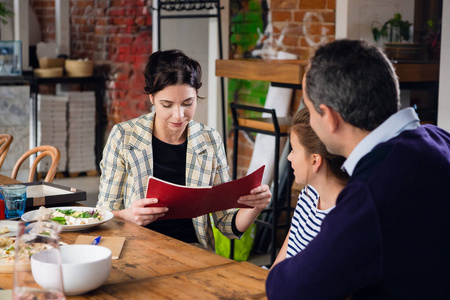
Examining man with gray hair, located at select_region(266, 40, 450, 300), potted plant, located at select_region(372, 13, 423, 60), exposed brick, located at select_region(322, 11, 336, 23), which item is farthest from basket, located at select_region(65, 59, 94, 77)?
man with gray hair, located at select_region(266, 40, 450, 300)

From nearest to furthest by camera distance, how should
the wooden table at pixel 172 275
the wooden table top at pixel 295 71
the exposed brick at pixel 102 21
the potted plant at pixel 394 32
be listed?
1. the wooden table at pixel 172 275
2. the wooden table top at pixel 295 71
3. the potted plant at pixel 394 32
4. the exposed brick at pixel 102 21

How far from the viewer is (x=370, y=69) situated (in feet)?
4.16

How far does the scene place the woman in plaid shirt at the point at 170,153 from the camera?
2.38 metres

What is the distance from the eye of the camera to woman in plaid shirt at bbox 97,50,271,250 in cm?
238

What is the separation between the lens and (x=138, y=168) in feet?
7.97

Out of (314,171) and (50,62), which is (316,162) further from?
(50,62)

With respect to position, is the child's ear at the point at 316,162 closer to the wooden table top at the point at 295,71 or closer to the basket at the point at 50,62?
the wooden table top at the point at 295,71

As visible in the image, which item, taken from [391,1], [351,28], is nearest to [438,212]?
[351,28]

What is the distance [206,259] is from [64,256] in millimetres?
421

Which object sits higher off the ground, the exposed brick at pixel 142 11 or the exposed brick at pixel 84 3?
the exposed brick at pixel 84 3

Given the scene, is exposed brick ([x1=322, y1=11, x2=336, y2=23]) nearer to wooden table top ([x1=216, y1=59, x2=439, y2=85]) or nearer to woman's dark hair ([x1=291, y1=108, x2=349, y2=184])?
wooden table top ([x1=216, y1=59, x2=439, y2=85])

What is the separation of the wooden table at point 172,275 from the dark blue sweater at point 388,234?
0.33m

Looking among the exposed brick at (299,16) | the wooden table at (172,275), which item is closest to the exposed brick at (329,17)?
the exposed brick at (299,16)

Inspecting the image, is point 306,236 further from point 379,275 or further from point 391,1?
point 391,1
